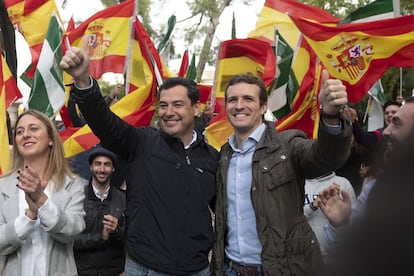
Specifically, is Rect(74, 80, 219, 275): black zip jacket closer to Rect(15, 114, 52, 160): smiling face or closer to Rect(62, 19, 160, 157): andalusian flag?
Rect(15, 114, 52, 160): smiling face

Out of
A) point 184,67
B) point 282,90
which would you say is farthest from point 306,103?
point 184,67

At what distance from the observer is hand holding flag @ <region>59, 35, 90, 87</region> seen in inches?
115

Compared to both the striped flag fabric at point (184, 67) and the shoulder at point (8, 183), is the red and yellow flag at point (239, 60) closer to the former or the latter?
the striped flag fabric at point (184, 67)

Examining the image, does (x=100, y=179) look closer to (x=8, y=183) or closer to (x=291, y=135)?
(x=8, y=183)

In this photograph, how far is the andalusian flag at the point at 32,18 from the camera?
6.86 meters

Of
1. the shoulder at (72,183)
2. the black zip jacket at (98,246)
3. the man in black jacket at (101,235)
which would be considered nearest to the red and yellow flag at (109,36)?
the man in black jacket at (101,235)

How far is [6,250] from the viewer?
311cm

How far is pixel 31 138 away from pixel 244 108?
1271 millimetres

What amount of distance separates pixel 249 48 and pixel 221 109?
816 mm

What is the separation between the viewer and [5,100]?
4863 millimetres

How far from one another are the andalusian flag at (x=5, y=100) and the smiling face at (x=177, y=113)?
1.67 m

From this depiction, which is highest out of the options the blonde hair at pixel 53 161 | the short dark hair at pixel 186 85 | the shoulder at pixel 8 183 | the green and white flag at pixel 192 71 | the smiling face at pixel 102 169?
the green and white flag at pixel 192 71

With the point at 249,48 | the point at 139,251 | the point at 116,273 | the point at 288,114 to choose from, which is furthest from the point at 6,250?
the point at 249,48

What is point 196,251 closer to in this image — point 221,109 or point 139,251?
point 139,251
